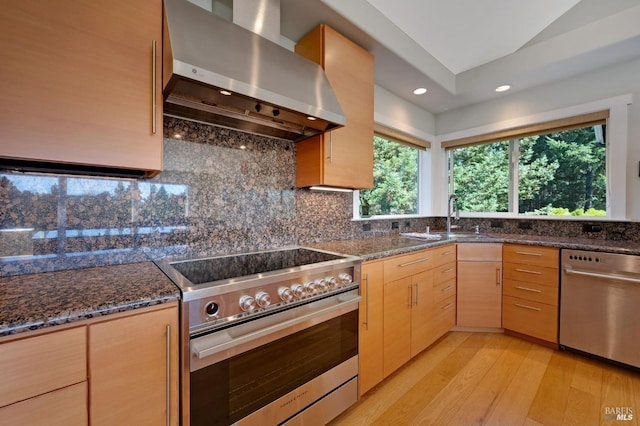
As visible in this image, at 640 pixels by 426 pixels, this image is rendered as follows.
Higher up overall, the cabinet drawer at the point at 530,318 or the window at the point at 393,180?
the window at the point at 393,180

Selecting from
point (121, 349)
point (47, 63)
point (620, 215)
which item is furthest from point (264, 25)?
point (620, 215)

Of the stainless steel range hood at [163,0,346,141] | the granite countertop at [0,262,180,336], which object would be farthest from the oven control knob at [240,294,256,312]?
the stainless steel range hood at [163,0,346,141]

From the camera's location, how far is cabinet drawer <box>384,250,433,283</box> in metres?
1.76

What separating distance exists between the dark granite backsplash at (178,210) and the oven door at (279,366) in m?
0.70

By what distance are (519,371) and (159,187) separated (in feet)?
8.92

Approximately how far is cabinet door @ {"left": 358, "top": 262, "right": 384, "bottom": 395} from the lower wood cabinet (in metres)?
1.02

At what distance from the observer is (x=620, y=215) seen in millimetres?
2266

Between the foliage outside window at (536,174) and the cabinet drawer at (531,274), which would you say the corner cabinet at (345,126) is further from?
the foliage outside window at (536,174)

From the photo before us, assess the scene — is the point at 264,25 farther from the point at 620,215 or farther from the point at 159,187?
the point at 620,215

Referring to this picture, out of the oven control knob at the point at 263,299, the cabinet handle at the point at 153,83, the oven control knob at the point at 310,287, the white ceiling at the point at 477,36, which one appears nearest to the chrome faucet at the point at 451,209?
the white ceiling at the point at 477,36

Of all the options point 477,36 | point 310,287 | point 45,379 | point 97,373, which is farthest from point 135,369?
point 477,36

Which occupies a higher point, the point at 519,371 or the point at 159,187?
the point at 159,187

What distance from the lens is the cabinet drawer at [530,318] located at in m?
2.21

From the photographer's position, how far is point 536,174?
2.84m
